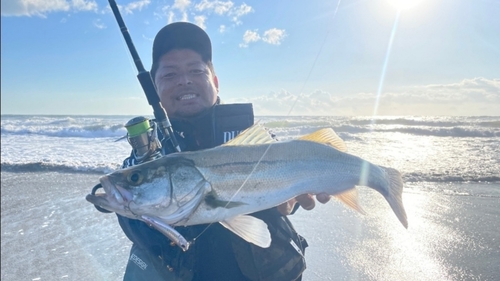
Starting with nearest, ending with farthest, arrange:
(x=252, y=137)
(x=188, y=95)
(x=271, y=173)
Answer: (x=271, y=173), (x=252, y=137), (x=188, y=95)

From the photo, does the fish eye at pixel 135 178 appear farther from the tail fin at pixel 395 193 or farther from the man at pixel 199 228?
the tail fin at pixel 395 193

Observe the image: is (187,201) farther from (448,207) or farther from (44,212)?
(44,212)

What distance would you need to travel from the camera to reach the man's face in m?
3.23

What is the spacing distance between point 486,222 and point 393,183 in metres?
2.29

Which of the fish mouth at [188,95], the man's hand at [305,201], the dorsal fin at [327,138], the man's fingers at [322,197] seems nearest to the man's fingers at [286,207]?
the man's hand at [305,201]

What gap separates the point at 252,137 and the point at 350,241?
2.45 metres

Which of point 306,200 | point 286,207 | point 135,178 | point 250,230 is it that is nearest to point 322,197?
point 306,200

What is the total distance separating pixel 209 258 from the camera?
268 centimetres

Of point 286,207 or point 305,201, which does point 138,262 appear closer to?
point 286,207

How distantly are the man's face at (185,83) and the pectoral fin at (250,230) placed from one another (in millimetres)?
1390

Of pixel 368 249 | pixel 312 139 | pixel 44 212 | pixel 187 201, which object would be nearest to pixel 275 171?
pixel 312 139

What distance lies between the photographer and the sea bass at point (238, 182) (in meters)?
2.06

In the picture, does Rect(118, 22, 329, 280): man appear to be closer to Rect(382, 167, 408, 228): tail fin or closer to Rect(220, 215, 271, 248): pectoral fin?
Rect(220, 215, 271, 248): pectoral fin

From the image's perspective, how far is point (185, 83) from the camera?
320 centimetres
